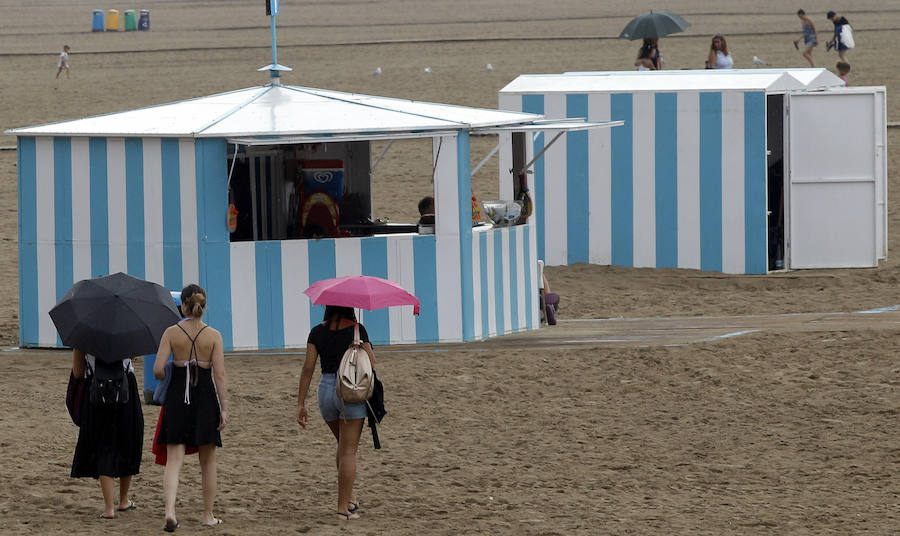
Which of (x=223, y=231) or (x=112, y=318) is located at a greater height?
(x=223, y=231)

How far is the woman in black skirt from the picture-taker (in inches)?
297

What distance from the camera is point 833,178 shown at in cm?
1762

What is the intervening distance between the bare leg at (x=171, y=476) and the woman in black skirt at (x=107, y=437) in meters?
0.28

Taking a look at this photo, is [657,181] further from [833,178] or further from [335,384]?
[335,384]

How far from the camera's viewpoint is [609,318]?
1466 centimetres

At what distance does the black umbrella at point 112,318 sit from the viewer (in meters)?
7.39

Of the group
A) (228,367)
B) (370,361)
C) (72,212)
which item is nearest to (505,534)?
(370,361)

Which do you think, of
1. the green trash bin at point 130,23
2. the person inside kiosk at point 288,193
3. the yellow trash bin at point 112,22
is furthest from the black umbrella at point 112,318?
the yellow trash bin at point 112,22

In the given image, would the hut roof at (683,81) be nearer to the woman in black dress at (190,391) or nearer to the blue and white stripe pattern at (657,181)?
the blue and white stripe pattern at (657,181)

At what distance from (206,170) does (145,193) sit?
0.57 meters

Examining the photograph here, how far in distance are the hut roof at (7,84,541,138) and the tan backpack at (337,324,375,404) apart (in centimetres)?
484

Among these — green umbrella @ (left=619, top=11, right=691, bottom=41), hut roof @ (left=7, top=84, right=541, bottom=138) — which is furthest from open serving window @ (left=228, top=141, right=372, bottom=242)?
green umbrella @ (left=619, top=11, right=691, bottom=41)

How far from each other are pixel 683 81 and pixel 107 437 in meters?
11.4

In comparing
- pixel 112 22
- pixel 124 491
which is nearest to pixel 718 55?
pixel 124 491
